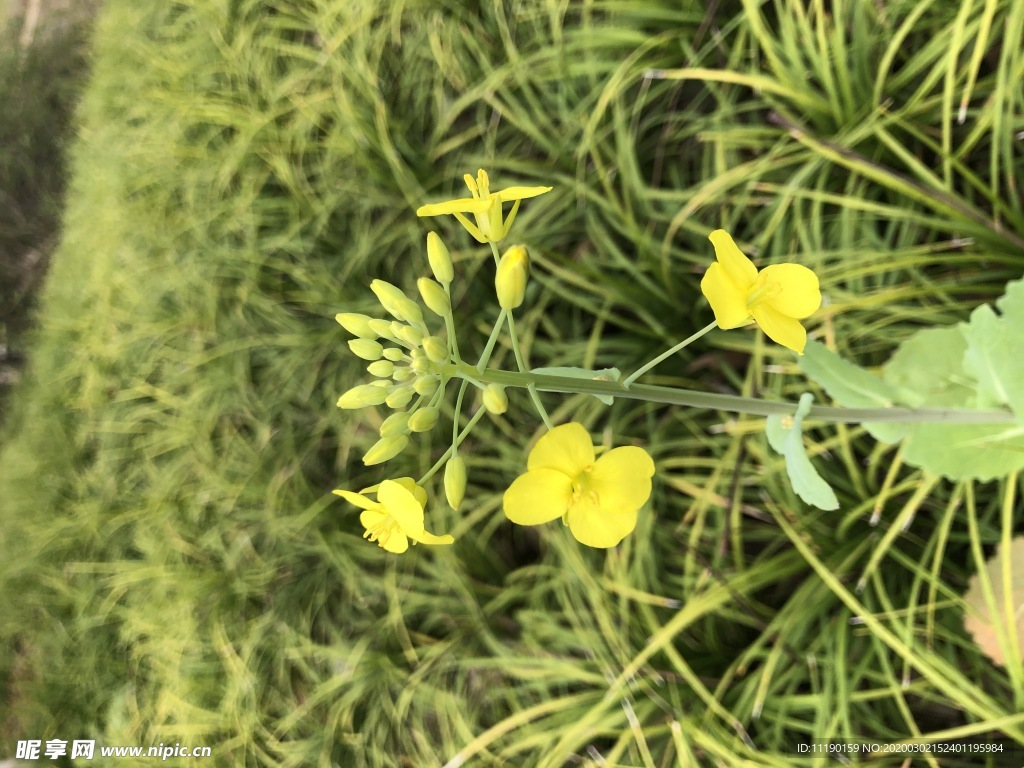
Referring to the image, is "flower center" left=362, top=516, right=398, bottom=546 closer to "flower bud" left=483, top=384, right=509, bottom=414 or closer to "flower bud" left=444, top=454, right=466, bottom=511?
"flower bud" left=444, top=454, right=466, bottom=511

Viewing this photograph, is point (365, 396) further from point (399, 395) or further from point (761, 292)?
point (761, 292)

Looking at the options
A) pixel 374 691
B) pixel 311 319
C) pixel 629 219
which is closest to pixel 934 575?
pixel 629 219

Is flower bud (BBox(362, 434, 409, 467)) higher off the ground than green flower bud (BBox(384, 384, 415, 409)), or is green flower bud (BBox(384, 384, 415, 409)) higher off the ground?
green flower bud (BBox(384, 384, 415, 409))

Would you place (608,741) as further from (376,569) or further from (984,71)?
(984,71)

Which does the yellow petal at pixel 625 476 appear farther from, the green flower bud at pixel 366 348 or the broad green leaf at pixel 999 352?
the broad green leaf at pixel 999 352

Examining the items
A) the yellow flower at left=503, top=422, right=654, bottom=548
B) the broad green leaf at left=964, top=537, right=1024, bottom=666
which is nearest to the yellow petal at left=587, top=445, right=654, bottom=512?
the yellow flower at left=503, top=422, right=654, bottom=548
